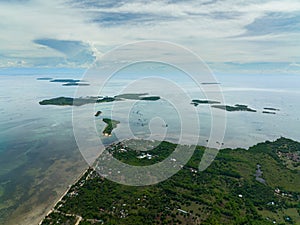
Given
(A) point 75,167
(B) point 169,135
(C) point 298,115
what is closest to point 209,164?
(B) point 169,135

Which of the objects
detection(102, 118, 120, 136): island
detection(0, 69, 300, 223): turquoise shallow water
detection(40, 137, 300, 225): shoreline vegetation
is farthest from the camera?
detection(102, 118, 120, 136): island

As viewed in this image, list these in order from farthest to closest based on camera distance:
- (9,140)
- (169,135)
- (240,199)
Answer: (169,135) < (9,140) < (240,199)

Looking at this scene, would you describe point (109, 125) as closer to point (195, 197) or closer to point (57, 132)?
point (57, 132)

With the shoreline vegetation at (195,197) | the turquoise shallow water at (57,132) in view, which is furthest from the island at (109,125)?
the shoreline vegetation at (195,197)

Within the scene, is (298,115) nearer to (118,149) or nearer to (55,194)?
(118,149)

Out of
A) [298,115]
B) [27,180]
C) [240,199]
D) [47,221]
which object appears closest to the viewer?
[47,221]

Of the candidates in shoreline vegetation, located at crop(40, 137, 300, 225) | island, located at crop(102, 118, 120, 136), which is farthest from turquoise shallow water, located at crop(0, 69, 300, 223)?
shoreline vegetation, located at crop(40, 137, 300, 225)

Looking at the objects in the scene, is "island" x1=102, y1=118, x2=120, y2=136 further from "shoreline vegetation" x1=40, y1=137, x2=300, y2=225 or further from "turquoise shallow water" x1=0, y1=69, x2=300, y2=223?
"shoreline vegetation" x1=40, y1=137, x2=300, y2=225
